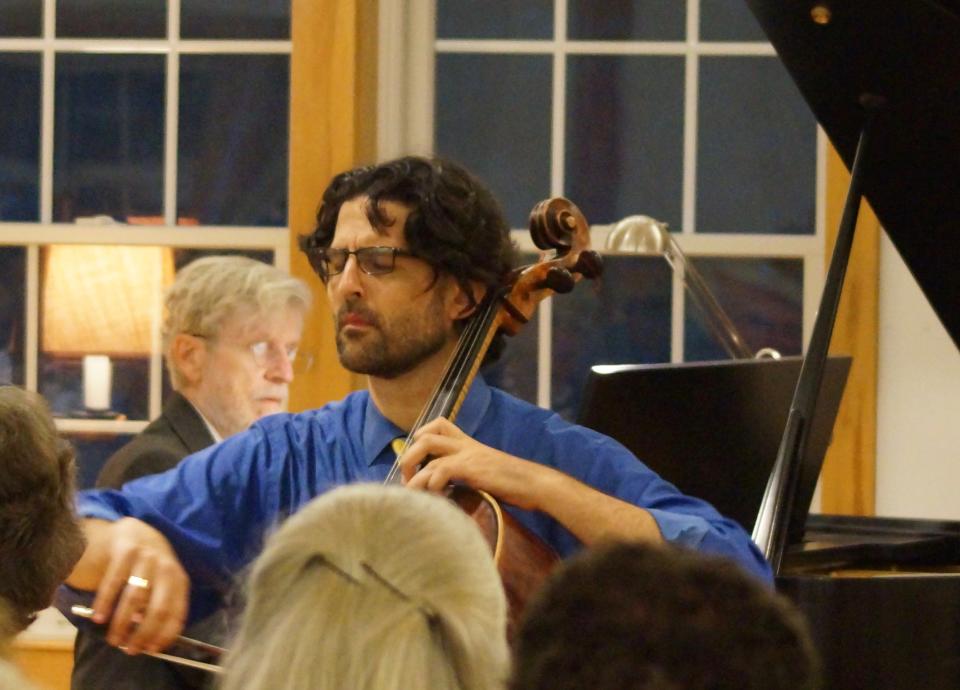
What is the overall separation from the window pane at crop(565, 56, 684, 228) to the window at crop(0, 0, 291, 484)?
86 centimetres

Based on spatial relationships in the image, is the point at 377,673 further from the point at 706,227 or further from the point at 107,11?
the point at 107,11

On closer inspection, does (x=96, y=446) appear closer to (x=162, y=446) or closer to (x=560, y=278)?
(x=162, y=446)

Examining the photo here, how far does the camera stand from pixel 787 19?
246 cm

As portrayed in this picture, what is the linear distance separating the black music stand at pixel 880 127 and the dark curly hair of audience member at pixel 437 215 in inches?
23.0

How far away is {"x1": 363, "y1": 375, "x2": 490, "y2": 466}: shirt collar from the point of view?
1922mm

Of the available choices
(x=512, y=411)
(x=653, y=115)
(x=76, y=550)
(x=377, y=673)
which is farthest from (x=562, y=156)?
(x=377, y=673)

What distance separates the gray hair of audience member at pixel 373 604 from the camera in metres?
0.68

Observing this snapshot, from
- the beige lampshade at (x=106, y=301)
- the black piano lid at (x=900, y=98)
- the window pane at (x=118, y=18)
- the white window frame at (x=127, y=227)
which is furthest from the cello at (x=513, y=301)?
the window pane at (x=118, y=18)

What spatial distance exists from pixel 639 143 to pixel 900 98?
141 centimetres

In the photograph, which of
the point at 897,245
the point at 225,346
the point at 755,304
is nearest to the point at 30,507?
the point at 225,346

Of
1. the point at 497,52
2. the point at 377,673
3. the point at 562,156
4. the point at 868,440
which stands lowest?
the point at 868,440

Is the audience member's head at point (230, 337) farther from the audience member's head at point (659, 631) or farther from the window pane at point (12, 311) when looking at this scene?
the audience member's head at point (659, 631)

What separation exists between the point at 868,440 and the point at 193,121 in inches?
78.3

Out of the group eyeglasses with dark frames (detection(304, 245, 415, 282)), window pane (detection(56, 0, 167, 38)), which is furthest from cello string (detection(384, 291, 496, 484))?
window pane (detection(56, 0, 167, 38))
